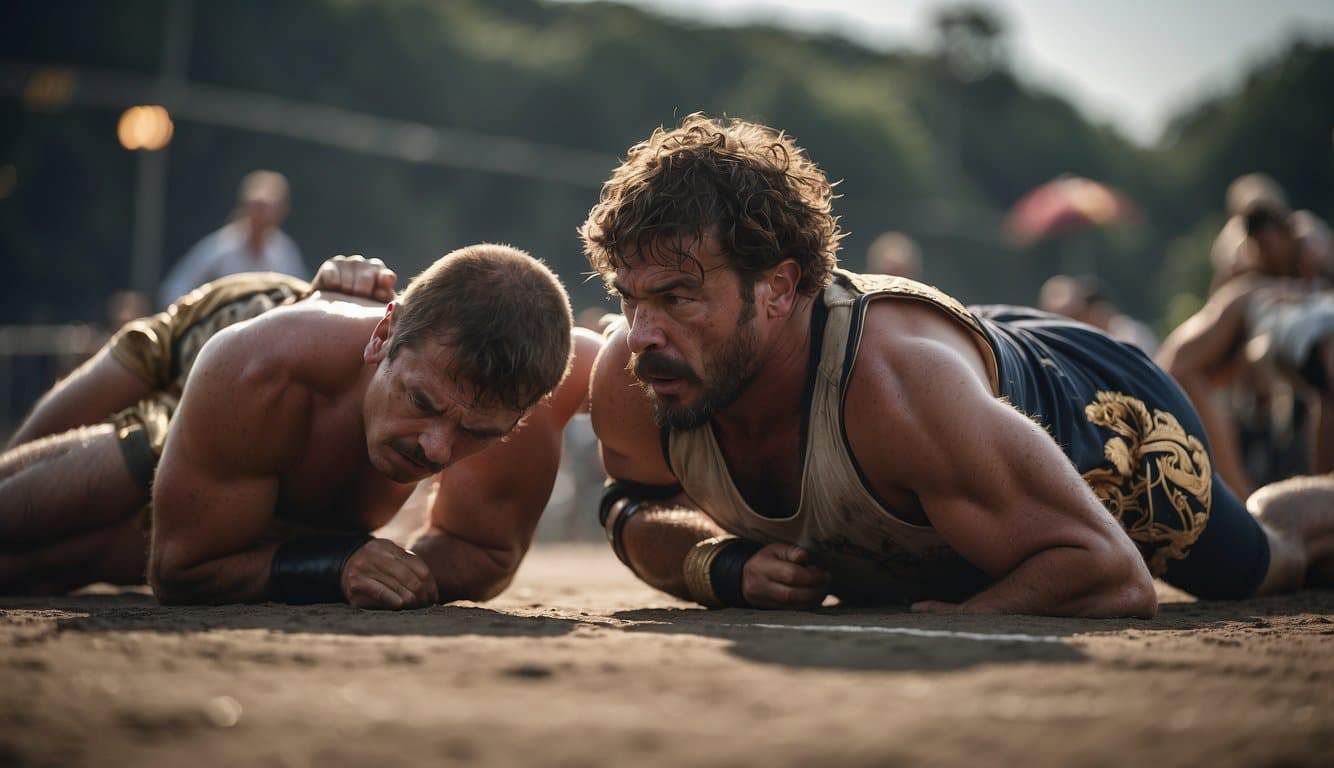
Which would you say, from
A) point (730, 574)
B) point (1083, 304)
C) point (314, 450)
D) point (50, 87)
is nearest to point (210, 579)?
point (314, 450)

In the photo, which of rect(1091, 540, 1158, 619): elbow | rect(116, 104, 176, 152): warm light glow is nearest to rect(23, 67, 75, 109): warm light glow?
rect(116, 104, 176, 152): warm light glow

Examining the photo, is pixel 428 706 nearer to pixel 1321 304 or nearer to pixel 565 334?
pixel 565 334

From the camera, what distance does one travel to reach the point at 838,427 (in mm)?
3238

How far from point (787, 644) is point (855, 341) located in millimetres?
973

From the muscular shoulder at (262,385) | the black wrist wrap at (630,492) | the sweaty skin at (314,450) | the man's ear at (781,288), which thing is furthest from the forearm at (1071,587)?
the muscular shoulder at (262,385)

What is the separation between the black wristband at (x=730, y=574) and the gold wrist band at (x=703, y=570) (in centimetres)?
1

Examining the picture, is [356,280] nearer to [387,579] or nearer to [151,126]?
[387,579]

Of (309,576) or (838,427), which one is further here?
(309,576)

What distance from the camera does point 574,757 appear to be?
1729mm

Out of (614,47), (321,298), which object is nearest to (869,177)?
(614,47)

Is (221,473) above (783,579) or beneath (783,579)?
above

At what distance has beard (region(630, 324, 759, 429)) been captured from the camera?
131 inches

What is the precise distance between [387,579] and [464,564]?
0.43 meters

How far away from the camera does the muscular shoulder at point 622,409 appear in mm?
3621
